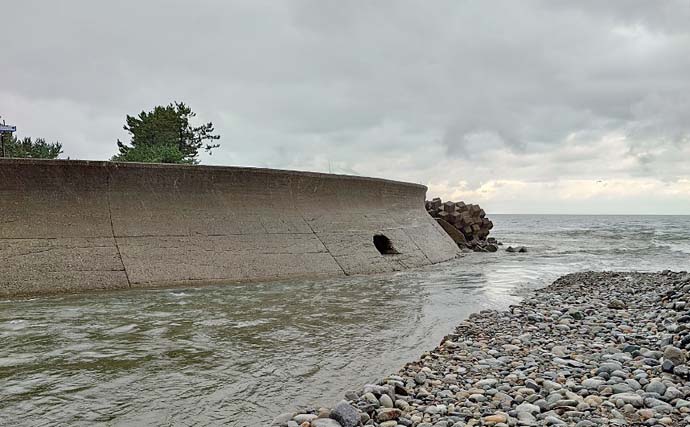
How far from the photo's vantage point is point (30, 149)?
1282 inches

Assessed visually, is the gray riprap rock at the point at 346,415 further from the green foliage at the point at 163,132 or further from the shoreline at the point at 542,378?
the green foliage at the point at 163,132

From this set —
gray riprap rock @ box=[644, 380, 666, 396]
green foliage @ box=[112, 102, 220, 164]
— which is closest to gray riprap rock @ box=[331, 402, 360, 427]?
gray riprap rock @ box=[644, 380, 666, 396]

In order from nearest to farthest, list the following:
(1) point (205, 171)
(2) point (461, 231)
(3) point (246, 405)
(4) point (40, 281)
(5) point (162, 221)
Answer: (3) point (246, 405), (4) point (40, 281), (5) point (162, 221), (1) point (205, 171), (2) point (461, 231)

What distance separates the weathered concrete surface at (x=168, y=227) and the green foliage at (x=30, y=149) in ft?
83.8

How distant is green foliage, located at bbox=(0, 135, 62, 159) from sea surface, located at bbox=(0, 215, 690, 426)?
28310mm

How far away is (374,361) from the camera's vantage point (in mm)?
4289

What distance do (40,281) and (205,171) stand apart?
3393 mm

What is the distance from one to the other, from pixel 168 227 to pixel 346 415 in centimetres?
660

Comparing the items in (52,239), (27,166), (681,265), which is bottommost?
(681,265)

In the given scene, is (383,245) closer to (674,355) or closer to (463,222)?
(463,222)

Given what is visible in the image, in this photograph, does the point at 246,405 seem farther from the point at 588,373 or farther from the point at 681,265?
the point at 681,265

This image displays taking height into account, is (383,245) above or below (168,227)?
below

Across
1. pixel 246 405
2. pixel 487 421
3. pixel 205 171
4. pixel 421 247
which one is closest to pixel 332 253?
pixel 205 171

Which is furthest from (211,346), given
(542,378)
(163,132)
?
(163,132)
